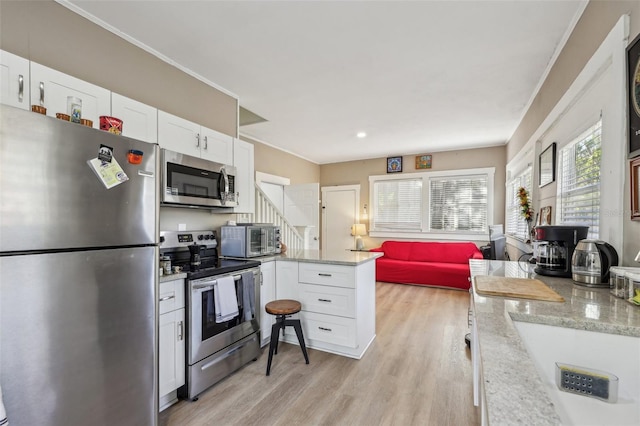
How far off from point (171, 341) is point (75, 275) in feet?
2.95

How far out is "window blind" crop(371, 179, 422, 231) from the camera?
6.20 metres

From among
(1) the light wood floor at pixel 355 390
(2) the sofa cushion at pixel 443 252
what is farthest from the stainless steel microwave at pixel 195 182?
(2) the sofa cushion at pixel 443 252

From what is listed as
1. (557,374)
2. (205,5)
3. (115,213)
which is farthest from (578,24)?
(115,213)

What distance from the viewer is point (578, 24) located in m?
2.01

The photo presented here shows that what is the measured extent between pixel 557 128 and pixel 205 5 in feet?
9.66

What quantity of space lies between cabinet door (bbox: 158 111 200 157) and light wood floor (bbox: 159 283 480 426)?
193cm

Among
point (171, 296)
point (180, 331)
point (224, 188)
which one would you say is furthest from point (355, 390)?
point (224, 188)

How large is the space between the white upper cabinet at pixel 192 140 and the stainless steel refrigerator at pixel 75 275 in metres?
0.85

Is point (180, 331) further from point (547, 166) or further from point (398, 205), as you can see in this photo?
point (398, 205)

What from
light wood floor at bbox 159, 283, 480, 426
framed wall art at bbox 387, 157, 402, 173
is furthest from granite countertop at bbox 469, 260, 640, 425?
framed wall art at bbox 387, 157, 402, 173

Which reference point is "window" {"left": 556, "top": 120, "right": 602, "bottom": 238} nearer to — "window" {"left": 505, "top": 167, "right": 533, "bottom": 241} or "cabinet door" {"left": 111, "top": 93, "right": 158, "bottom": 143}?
"window" {"left": 505, "top": 167, "right": 533, "bottom": 241}

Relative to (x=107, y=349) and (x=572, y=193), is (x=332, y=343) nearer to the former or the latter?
(x=107, y=349)

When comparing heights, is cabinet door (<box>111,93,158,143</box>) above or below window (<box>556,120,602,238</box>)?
above

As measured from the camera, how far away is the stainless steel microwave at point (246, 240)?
8.98 ft
